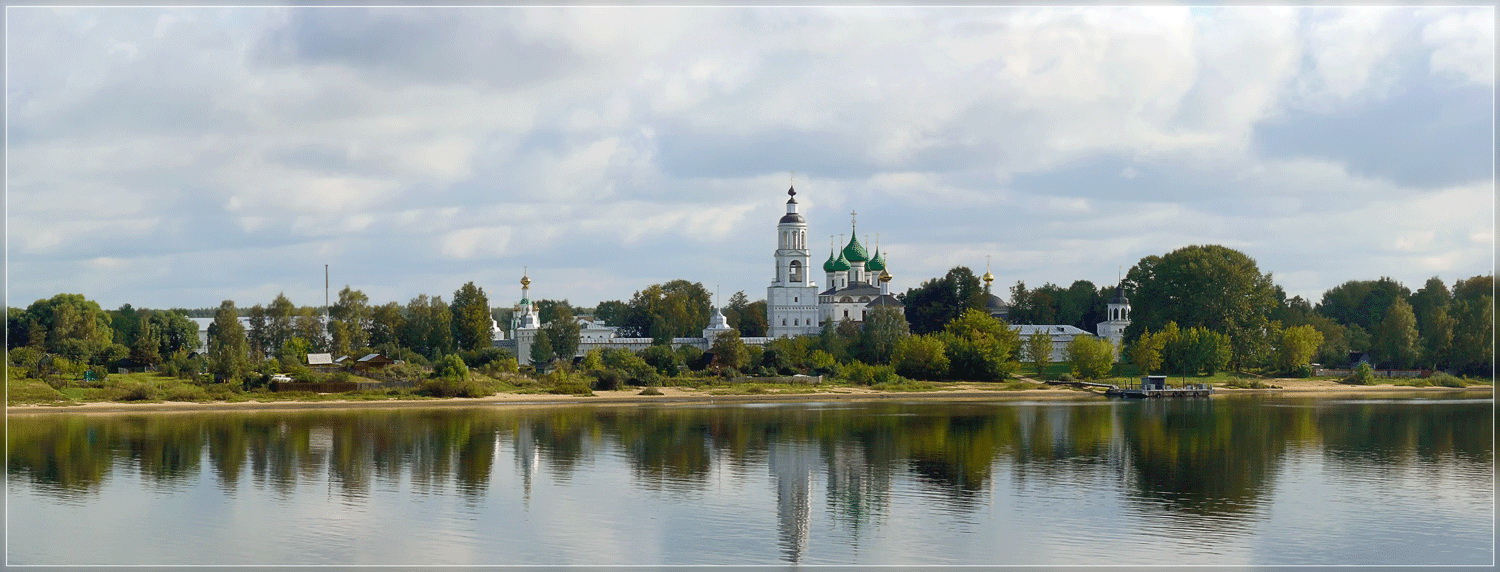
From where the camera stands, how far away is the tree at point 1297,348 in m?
91.7

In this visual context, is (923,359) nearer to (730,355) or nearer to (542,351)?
(730,355)

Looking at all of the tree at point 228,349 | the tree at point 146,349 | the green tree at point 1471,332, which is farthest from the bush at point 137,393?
the green tree at point 1471,332

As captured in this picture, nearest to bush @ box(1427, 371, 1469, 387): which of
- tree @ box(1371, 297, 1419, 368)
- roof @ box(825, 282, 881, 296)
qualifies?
tree @ box(1371, 297, 1419, 368)

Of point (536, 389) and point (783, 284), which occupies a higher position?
point (783, 284)

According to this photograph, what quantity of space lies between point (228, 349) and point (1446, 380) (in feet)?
235

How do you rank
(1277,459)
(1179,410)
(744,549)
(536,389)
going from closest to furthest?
1. (744,549)
2. (1277,459)
3. (1179,410)
4. (536,389)

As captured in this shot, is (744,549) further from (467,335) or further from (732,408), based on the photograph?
(467,335)

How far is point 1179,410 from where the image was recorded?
67188 mm

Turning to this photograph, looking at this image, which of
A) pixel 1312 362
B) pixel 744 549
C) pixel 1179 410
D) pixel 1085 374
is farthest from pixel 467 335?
pixel 744 549

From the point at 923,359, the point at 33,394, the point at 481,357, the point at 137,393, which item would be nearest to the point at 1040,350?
the point at 923,359

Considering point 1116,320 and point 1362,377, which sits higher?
point 1116,320

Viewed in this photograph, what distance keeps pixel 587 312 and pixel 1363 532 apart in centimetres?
15425

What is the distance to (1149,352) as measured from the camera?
88.4 m

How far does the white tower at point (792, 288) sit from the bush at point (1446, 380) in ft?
161
